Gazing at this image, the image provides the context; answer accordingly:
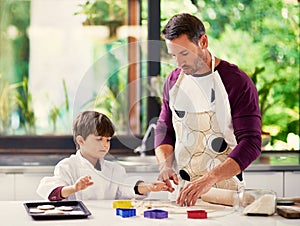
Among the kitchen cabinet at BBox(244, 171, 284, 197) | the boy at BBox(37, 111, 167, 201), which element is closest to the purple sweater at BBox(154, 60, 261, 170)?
the boy at BBox(37, 111, 167, 201)

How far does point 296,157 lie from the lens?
4.20m

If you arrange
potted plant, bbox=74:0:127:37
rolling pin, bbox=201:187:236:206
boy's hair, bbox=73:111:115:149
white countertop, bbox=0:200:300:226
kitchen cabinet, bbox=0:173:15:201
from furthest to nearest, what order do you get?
potted plant, bbox=74:0:127:37
kitchen cabinet, bbox=0:173:15:201
boy's hair, bbox=73:111:115:149
rolling pin, bbox=201:187:236:206
white countertop, bbox=0:200:300:226

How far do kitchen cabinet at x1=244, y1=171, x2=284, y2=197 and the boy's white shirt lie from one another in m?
1.00

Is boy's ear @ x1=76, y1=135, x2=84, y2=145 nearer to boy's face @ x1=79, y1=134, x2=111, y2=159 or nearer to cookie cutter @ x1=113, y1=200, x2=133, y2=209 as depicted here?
boy's face @ x1=79, y1=134, x2=111, y2=159

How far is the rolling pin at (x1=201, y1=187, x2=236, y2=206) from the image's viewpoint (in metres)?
2.67

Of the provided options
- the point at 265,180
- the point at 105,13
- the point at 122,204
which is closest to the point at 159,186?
the point at 122,204

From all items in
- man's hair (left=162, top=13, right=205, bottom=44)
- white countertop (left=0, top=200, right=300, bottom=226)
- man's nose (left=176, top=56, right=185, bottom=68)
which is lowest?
white countertop (left=0, top=200, right=300, bottom=226)

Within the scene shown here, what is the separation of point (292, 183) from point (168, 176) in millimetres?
1192

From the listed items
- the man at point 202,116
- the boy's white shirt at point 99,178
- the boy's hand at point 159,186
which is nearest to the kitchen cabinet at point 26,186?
the boy's white shirt at point 99,178

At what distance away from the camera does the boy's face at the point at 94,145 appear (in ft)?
9.21

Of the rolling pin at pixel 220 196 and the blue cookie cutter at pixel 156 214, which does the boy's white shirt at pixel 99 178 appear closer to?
the rolling pin at pixel 220 196

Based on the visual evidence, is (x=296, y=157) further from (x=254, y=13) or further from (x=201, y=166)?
(x=201, y=166)

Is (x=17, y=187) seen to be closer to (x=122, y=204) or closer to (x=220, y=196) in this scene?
(x=122, y=204)

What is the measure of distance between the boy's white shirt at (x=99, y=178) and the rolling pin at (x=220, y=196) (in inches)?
10.1
